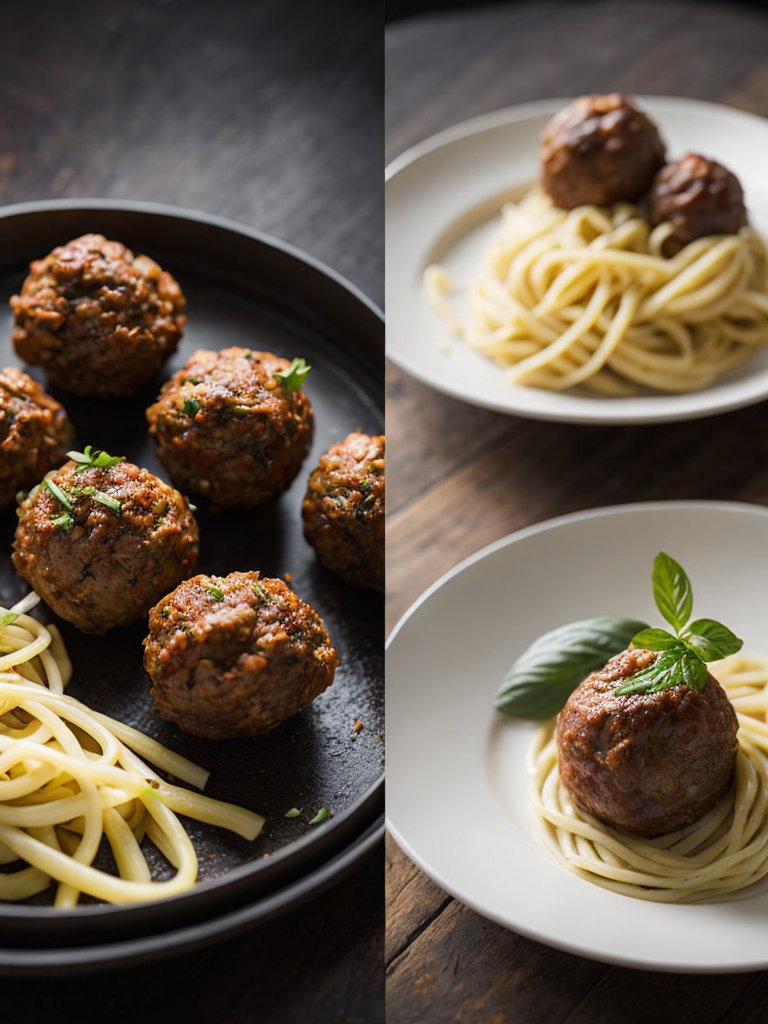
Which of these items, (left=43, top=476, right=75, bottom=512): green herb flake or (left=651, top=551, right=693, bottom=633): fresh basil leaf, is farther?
(left=43, top=476, right=75, bottom=512): green herb flake

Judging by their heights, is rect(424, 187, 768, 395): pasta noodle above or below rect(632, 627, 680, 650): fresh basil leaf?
below

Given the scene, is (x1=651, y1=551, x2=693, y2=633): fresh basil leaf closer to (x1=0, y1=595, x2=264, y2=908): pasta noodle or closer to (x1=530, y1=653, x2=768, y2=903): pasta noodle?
(x1=530, y1=653, x2=768, y2=903): pasta noodle

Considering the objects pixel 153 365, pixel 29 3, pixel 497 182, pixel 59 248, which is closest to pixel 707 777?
pixel 153 365

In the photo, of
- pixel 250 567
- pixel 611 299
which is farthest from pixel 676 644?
pixel 611 299

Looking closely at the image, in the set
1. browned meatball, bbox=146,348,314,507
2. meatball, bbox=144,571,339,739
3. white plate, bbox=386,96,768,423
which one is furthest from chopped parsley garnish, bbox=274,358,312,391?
white plate, bbox=386,96,768,423

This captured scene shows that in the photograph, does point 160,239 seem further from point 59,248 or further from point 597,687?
point 597,687

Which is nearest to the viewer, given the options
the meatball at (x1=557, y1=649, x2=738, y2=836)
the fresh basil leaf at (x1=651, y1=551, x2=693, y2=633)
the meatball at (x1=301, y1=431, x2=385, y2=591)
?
the meatball at (x1=557, y1=649, x2=738, y2=836)
